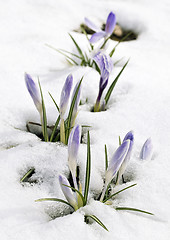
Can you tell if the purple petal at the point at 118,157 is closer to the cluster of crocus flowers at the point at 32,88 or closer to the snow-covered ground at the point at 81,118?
the snow-covered ground at the point at 81,118

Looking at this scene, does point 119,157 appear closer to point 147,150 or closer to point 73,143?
point 73,143

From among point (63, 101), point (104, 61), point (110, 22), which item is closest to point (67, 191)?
point (63, 101)

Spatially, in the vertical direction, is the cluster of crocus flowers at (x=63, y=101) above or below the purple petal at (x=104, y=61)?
below

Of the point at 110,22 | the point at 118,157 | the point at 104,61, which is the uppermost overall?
the point at 110,22

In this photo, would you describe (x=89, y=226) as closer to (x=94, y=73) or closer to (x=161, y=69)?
(x=94, y=73)

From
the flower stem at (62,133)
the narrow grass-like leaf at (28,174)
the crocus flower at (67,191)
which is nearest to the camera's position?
the crocus flower at (67,191)

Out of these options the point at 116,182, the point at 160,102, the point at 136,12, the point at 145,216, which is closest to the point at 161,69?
the point at 160,102

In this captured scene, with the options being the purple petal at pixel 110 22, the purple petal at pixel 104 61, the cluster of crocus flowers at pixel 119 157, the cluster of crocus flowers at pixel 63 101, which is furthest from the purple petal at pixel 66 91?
the purple petal at pixel 110 22

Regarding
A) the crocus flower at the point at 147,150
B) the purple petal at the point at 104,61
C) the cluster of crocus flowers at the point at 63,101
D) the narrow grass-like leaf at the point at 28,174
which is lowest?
the narrow grass-like leaf at the point at 28,174
